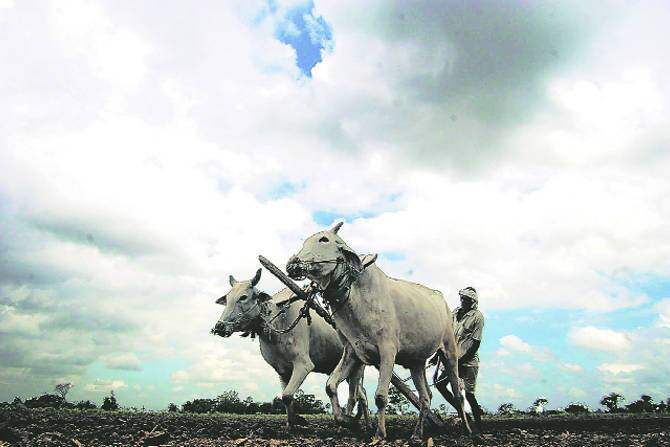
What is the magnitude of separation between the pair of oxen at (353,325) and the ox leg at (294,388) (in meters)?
0.02

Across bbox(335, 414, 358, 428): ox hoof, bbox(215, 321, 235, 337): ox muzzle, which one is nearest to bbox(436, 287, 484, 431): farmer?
bbox(335, 414, 358, 428): ox hoof

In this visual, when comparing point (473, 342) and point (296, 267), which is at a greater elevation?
point (296, 267)

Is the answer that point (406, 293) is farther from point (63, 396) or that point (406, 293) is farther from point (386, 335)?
point (63, 396)

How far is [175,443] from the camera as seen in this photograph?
360 inches

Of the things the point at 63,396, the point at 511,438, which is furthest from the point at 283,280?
the point at 63,396

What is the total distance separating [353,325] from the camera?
10203 millimetres

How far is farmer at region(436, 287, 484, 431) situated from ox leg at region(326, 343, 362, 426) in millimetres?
3856

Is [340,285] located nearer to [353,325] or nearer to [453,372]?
[353,325]

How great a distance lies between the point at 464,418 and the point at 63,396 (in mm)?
16801

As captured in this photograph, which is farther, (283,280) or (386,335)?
(283,280)

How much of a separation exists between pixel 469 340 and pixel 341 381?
422cm

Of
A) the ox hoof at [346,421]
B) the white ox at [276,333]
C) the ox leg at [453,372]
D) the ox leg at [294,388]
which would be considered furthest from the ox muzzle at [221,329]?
the ox leg at [453,372]

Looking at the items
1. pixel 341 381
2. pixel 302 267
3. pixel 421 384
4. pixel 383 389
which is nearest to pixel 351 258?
pixel 302 267

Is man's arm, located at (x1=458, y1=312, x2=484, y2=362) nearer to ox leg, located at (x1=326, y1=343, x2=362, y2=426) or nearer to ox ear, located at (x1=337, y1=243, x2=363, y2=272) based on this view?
ox leg, located at (x1=326, y1=343, x2=362, y2=426)
